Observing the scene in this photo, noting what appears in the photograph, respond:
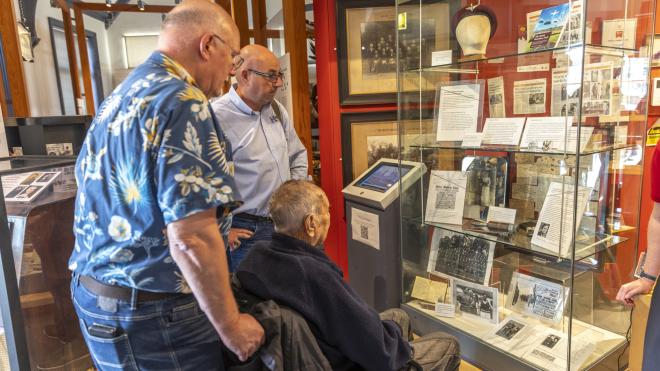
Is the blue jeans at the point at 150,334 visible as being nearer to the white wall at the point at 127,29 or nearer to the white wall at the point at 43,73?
the white wall at the point at 43,73

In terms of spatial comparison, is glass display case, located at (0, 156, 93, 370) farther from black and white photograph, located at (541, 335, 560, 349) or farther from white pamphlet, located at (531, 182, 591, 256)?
→ black and white photograph, located at (541, 335, 560, 349)

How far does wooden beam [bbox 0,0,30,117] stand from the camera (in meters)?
3.20

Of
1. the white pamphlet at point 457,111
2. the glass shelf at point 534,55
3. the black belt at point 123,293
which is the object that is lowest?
the black belt at point 123,293

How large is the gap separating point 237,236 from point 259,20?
89.5 inches

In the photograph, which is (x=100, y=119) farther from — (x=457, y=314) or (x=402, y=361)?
(x=457, y=314)

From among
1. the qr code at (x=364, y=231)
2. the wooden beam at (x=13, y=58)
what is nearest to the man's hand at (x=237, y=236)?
the qr code at (x=364, y=231)

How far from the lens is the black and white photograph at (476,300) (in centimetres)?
235

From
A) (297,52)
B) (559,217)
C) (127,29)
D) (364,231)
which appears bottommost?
(364,231)

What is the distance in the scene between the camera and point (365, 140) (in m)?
2.94

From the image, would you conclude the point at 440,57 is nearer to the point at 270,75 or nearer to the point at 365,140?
the point at 365,140

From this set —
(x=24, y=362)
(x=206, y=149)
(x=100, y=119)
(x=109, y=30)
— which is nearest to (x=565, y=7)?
(x=206, y=149)

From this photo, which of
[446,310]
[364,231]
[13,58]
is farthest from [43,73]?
[446,310]

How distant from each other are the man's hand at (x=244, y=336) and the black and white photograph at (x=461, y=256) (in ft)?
5.27

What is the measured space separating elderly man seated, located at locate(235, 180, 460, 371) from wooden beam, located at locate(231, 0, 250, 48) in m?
2.49
